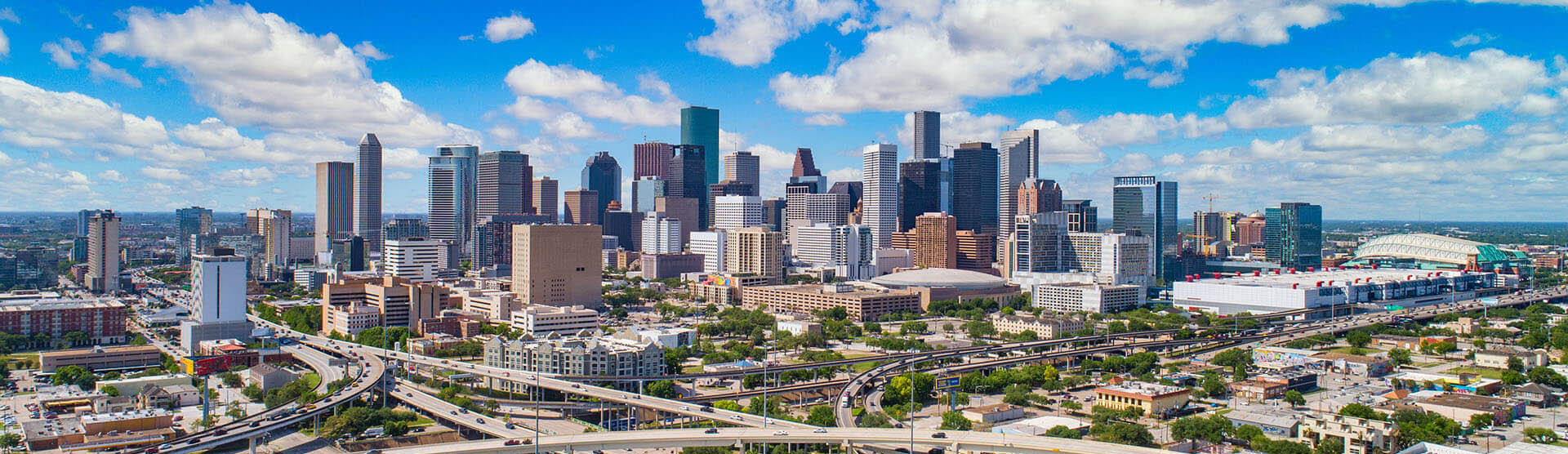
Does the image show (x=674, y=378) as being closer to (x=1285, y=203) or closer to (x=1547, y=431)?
(x=1547, y=431)

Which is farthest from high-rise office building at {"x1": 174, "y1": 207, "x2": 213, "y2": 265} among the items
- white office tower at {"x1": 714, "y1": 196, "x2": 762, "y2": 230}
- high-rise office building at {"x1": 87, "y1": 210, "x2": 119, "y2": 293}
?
white office tower at {"x1": 714, "y1": 196, "x2": 762, "y2": 230}

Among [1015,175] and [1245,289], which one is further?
[1015,175]

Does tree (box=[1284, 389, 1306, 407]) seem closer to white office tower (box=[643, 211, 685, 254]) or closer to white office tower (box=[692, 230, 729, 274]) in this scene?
white office tower (box=[692, 230, 729, 274])

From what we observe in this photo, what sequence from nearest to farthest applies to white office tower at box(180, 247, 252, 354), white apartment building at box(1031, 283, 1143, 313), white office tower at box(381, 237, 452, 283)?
white office tower at box(180, 247, 252, 354) → white apartment building at box(1031, 283, 1143, 313) → white office tower at box(381, 237, 452, 283)

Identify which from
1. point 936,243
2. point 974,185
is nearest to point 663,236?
point 936,243

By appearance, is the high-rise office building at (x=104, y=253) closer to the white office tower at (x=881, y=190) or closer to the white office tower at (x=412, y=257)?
the white office tower at (x=412, y=257)

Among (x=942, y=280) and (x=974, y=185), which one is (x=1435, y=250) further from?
(x=942, y=280)

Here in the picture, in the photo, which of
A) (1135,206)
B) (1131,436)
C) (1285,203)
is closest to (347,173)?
(1135,206)
